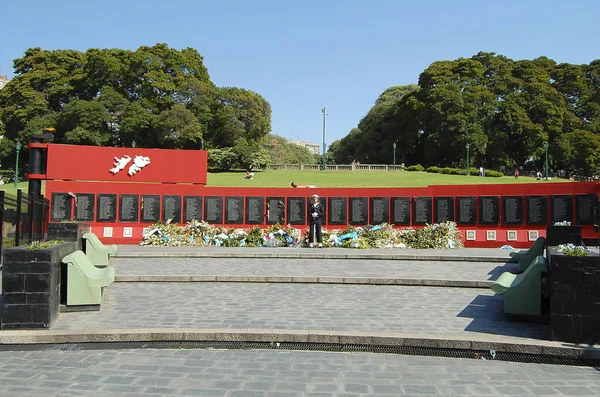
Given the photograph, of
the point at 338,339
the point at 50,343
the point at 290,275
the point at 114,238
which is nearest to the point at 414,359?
the point at 338,339

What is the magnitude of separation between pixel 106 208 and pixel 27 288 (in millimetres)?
13155

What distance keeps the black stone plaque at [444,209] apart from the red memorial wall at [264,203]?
0.12 ft

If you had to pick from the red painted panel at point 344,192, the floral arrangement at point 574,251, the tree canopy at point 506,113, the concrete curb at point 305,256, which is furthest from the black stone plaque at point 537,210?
the tree canopy at point 506,113

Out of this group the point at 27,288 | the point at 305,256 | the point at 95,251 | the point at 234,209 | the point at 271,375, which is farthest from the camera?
the point at 234,209

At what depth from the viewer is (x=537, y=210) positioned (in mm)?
17188

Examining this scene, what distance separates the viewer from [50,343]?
598cm

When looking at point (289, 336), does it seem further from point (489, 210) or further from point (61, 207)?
point (61, 207)

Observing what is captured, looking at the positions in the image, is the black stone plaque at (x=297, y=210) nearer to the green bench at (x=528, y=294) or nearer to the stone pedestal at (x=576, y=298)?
the green bench at (x=528, y=294)

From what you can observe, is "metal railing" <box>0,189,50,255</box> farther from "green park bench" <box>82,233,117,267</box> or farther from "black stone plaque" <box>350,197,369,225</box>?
"black stone plaque" <box>350,197,369,225</box>

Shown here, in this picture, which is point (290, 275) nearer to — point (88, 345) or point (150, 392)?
point (88, 345)

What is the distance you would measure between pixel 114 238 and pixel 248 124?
5143 centimetres

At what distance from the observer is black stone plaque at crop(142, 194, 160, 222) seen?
18.8m

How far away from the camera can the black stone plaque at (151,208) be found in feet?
61.6

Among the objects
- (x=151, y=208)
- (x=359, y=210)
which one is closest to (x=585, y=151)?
(x=359, y=210)
